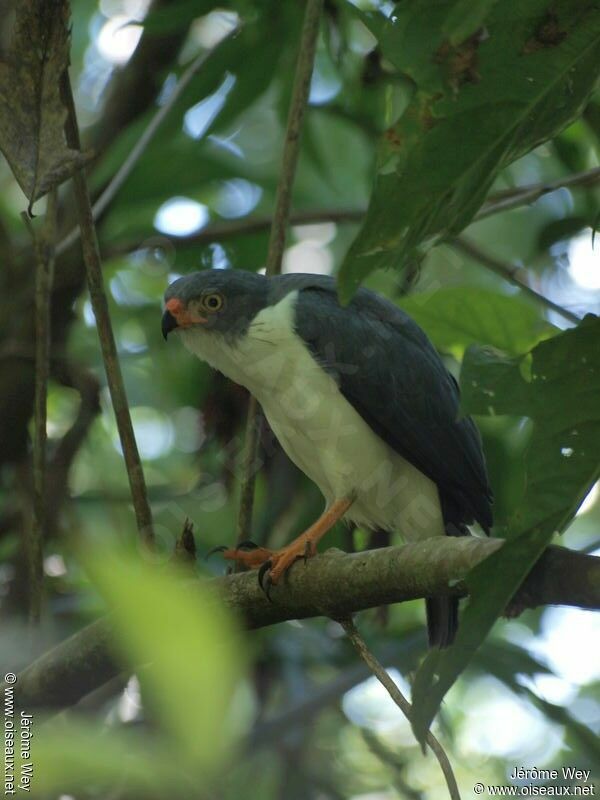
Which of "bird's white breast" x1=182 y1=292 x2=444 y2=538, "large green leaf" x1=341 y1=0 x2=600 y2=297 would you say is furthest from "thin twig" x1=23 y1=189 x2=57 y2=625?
"large green leaf" x1=341 y1=0 x2=600 y2=297

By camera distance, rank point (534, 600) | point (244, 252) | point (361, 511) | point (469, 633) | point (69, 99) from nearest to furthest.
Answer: point (469, 633)
point (534, 600)
point (69, 99)
point (361, 511)
point (244, 252)

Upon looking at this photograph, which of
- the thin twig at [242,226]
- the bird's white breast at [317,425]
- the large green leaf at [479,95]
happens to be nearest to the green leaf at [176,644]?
the large green leaf at [479,95]

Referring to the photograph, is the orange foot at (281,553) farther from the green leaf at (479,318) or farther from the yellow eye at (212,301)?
the yellow eye at (212,301)

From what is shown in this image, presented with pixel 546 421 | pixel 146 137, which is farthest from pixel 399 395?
pixel 546 421

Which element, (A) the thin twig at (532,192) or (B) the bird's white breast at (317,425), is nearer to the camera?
(A) the thin twig at (532,192)

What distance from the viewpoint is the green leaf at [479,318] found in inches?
164

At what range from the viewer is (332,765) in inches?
179

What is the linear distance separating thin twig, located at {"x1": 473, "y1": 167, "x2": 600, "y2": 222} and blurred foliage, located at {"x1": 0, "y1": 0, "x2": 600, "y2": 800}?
0.30m

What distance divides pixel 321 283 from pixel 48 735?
11.5ft

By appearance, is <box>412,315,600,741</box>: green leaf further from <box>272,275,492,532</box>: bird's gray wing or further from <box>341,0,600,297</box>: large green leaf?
<box>272,275,492,532</box>: bird's gray wing

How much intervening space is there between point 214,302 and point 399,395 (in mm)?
938

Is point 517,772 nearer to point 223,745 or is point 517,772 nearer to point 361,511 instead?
point 361,511

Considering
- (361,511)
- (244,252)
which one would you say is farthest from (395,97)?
(361,511)

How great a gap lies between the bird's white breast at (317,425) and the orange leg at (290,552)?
0.35 feet
